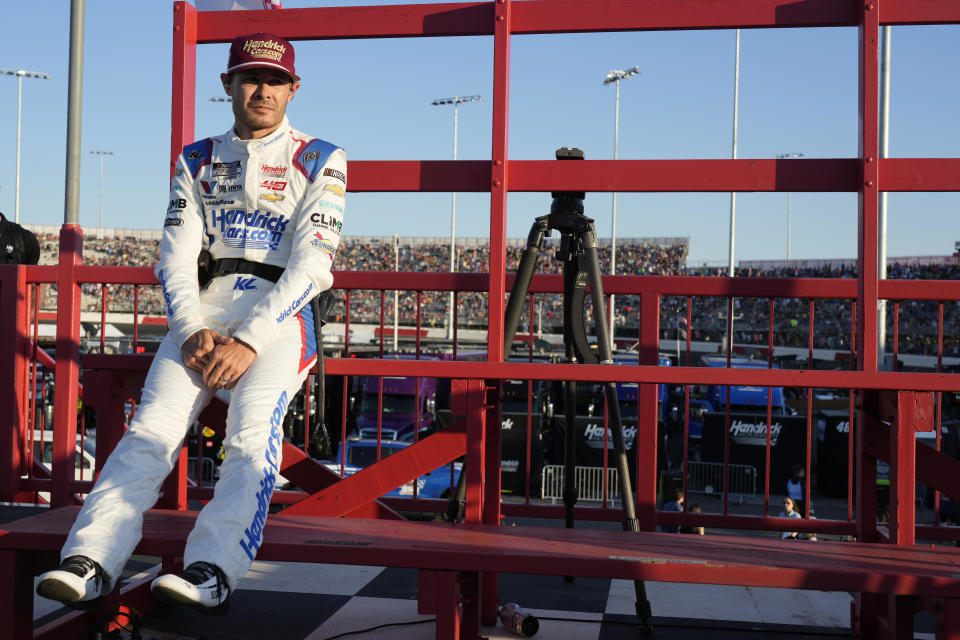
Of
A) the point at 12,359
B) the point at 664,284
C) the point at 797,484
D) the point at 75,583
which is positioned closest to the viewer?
the point at 75,583

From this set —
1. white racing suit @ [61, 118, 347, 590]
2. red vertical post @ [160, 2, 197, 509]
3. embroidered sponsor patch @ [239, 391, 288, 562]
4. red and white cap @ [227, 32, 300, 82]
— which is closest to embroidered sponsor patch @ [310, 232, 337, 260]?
white racing suit @ [61, 118, 347, 590]

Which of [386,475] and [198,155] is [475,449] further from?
[198,155]

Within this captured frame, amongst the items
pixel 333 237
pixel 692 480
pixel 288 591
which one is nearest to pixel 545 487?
pixel 692 480

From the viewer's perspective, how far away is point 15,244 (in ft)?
20.1

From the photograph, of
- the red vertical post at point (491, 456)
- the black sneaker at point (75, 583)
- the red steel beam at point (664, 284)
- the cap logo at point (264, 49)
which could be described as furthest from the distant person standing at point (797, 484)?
the black sneaker at point (75, 583)

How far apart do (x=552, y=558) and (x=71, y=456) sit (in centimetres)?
261

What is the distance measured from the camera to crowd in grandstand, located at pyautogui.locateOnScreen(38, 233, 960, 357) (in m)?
44.0

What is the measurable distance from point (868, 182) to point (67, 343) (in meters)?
3.77

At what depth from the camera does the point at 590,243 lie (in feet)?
11.8

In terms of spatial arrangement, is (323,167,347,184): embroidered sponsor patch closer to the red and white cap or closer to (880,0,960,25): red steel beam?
the red and white cap

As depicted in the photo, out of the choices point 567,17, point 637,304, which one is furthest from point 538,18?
point 637,304

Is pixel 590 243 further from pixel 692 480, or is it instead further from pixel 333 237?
pixel 692 480

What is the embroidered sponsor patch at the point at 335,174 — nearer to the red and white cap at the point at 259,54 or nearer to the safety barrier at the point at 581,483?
the red and white cap at the point at 259,54

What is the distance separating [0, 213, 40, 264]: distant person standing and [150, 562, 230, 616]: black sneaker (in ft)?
14.5
